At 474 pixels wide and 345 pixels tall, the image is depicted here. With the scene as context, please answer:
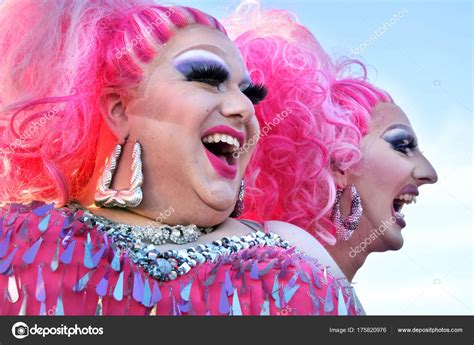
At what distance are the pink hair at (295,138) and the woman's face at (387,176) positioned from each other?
5.3 inches

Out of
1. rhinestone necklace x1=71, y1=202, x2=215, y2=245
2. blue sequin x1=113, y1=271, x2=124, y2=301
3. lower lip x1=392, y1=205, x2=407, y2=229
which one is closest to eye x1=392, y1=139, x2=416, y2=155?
lower lip x1=392, y1=205, x2=407, y2=229

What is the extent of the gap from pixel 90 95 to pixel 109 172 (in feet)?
1.12

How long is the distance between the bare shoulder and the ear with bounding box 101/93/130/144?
0.67 meters

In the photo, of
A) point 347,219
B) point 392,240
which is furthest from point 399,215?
point 347,219

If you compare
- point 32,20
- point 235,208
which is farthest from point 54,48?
point 235,208

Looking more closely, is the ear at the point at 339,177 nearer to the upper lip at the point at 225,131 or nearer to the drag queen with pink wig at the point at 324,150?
the drag queen with pink wig at the point at 324,150

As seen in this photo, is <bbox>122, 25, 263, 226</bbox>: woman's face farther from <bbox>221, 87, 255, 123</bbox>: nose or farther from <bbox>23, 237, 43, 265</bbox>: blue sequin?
<bbox>23, 237, 43, 265</bbox>: blue sequin

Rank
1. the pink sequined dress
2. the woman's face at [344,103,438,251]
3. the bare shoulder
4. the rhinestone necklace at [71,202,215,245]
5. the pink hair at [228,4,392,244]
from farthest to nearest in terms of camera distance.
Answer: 1. the woman's face at [344,103,438,251]
2. the pink hair at [228,4,392,244]
3. the bare shoulder
4. the rhinestone necklace at [71,202,215,245]
5. the pink sequined dress

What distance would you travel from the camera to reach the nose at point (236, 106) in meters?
2.84

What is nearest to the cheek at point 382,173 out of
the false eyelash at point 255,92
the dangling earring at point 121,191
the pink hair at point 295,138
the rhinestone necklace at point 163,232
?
the pink hair at point 295,138

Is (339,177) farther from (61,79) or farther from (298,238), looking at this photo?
(61,79)

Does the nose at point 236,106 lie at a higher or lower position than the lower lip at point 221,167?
higher

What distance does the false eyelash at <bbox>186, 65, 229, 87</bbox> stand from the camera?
2855 mm

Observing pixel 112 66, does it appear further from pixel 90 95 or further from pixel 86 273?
pixel 86 273
